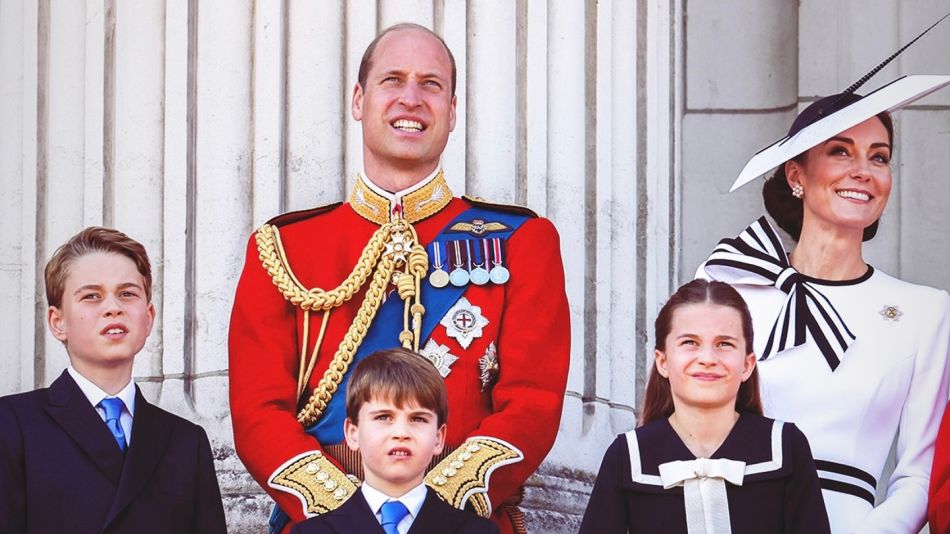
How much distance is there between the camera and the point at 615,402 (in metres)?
6.99

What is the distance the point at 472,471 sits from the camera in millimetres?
5504

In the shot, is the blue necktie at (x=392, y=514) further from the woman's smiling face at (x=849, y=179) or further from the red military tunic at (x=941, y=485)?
the woman's smiling face at (x=849, y=179)

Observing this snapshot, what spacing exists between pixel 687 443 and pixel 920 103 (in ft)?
8.93

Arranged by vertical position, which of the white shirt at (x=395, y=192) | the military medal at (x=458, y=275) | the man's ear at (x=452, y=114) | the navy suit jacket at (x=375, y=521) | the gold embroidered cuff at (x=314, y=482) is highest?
the man's ear at (x=452, y=114)

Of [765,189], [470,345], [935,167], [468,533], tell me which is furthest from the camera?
[935,167]

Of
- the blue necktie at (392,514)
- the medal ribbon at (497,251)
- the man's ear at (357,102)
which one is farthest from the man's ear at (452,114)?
the blue necktie at (392,514)

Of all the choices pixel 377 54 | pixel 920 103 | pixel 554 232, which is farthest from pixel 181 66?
pixel 920 103

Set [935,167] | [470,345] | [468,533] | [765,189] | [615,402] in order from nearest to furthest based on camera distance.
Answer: [468,533]
[470,345]
[765,189]
[615,402]
[935,167]

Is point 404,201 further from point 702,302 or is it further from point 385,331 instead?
point 702,302

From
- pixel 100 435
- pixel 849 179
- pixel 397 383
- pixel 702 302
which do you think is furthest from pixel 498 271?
pixel 100 435

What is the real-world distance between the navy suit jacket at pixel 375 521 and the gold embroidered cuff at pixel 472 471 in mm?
172

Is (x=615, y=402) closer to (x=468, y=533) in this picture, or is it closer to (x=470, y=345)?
(x=470, y=345)

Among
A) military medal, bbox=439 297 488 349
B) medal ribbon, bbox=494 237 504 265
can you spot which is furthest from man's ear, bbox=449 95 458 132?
military medal, bbox=439 297 488 349

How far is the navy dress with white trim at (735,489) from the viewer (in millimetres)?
5332
